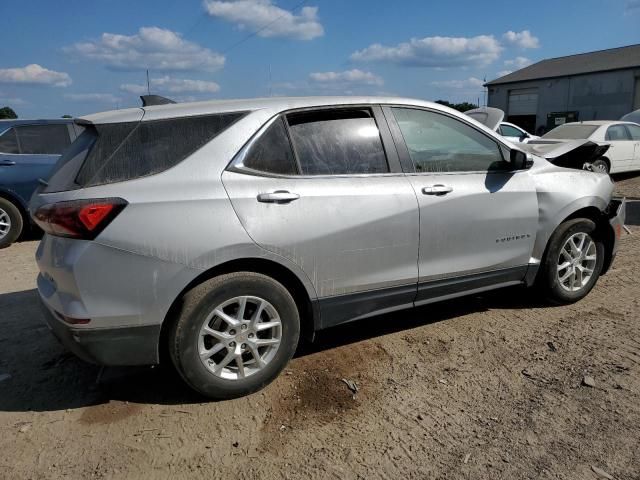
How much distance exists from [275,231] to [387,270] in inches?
34.3

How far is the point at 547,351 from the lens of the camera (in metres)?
3.69

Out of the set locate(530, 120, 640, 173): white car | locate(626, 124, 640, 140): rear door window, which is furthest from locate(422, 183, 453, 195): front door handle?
locate(626, 124, 640, 140): rear door window

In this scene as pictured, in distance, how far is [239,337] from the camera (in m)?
3.04

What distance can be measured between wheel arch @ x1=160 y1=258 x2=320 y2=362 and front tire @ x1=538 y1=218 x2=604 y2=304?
7.06 feet

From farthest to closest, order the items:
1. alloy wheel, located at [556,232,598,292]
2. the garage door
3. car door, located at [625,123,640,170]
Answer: the garage door, car door, located at [625,123,640,170], alloy wheel, located at [556,232,598,292]

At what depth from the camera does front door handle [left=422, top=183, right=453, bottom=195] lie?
356cm

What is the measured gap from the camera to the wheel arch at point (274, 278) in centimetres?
292

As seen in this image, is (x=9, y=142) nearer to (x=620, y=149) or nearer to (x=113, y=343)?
(x=113, y=343)

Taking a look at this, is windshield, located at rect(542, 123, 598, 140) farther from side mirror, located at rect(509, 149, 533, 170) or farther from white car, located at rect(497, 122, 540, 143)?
side mirror, located at rect(509, 149, 533, 170)

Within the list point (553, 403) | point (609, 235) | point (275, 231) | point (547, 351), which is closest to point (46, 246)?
point (275, 231)

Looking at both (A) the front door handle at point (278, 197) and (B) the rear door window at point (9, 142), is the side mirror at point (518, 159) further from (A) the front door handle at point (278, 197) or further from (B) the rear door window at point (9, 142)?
(B) the rear door window at point (9, 142)

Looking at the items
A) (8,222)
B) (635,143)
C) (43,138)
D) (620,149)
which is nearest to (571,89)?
(635,143)

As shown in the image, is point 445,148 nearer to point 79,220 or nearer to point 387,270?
point 387,270

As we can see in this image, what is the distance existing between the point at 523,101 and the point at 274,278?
1592 inches
